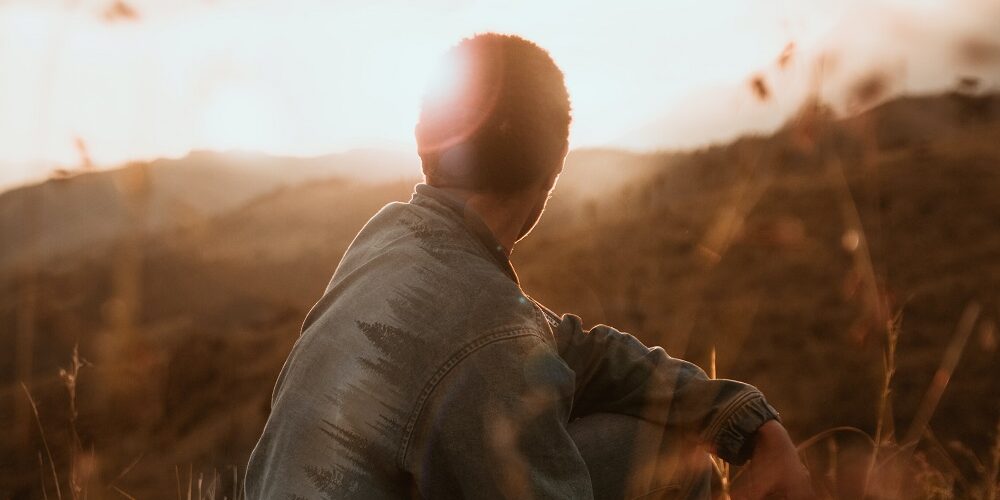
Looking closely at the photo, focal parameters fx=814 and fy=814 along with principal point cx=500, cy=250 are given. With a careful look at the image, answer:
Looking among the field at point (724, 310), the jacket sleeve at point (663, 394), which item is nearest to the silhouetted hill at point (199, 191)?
the field at point (724, 310)

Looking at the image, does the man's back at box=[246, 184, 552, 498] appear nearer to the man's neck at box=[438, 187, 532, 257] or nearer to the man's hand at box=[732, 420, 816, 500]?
the man's neck at box=[438, 187, 532, 257]

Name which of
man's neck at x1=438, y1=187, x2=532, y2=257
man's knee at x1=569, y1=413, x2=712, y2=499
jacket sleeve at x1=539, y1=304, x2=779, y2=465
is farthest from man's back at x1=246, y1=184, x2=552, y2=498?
jacket sleeve at x1=539, y1=304, x2=779, y2=465

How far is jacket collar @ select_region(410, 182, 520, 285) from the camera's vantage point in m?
1.56

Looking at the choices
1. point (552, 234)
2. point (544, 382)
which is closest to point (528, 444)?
point (544, 382)

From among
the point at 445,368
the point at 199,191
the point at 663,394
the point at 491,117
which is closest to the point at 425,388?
the point at 445,368

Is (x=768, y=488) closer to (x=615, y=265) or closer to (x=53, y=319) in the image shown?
(x=615, y=265)

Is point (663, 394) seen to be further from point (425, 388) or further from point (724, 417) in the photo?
point (425, 388)

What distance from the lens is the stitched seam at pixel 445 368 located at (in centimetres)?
127

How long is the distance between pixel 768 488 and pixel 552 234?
43.7ft

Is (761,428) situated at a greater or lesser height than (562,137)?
lesser

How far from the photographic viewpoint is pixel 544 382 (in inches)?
50.5

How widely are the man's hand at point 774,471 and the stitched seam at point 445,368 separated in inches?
31.5

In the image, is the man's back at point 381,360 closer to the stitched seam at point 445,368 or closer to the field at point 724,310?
the stitched seam at point 445,368

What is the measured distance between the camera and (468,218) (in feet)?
5.13
